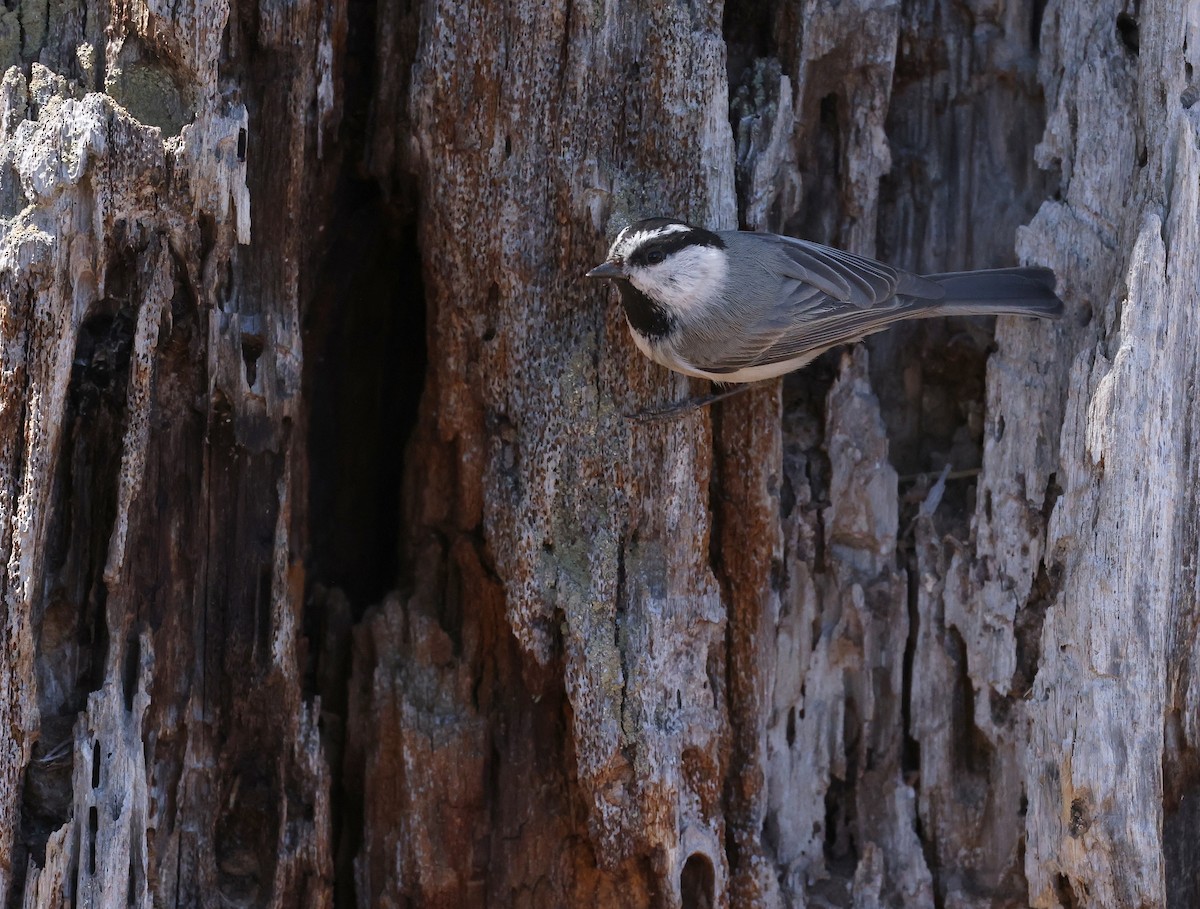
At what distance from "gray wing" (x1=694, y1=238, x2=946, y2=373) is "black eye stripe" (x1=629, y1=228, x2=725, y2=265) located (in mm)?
80

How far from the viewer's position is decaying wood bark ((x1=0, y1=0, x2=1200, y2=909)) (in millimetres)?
2854

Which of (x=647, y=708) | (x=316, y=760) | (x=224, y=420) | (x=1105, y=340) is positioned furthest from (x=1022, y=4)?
(x=316, y=760)

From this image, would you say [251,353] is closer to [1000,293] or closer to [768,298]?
[768,298]

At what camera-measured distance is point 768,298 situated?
3438 millimetres

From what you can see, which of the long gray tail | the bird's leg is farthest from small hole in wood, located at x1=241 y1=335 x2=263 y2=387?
the long gray tail

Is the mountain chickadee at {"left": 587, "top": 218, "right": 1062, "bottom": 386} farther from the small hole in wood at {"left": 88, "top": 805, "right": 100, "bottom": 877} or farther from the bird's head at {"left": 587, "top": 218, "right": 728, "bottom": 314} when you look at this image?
the small hole in wood at {"left": 88, "top": 805, "right": 100, "bottom": 877}

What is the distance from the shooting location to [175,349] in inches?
117

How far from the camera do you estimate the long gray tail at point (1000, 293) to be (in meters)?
3.25

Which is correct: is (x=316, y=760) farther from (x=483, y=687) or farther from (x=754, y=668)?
(x=754, y=668)

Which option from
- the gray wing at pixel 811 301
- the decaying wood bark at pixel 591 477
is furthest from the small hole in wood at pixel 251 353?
the gray wing at pixel 811 301

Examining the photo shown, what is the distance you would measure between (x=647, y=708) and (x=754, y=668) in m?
0.35

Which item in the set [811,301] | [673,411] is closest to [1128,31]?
[811,301]

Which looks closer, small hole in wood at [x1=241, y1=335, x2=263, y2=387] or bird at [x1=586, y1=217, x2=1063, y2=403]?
small hole in wood at [x1=241, y1=335, x2=263, y2=387]

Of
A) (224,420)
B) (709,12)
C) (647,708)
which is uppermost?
(709,12)
